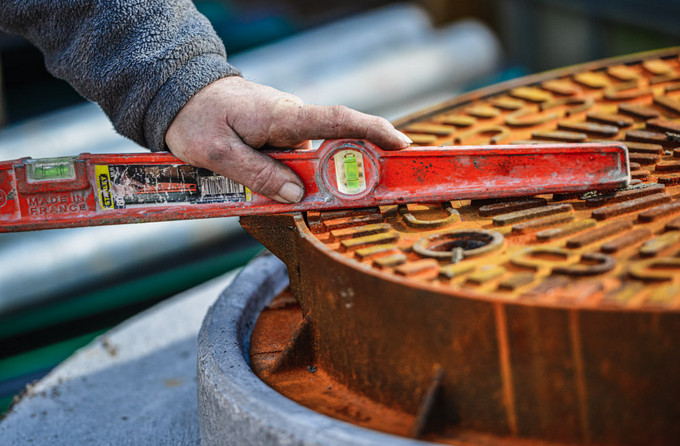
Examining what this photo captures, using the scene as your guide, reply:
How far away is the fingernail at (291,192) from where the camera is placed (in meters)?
1.70

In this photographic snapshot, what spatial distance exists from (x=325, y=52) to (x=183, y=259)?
1929mm

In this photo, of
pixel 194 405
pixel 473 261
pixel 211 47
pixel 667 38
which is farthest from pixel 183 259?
pixel 667 38

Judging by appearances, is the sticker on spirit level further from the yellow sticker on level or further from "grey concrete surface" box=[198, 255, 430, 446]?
"grey concrete surface" box=[198, 255, 430, 446]

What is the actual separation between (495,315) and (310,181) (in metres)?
0.66

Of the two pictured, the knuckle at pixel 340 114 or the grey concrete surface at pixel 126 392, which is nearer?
the knuckle at pixel 340 114

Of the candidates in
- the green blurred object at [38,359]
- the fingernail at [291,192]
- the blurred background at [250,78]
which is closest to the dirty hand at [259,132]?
the fingernail at [291,192]

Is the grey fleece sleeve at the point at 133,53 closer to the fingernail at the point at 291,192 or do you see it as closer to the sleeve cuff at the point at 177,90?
the sleeve cuff at the point at 177,90

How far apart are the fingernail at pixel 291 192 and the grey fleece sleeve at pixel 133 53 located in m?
0.35

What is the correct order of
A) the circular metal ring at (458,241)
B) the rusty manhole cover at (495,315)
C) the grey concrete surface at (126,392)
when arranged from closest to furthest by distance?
1. the rusty manhole cover at (495,315)
2. the circular metal ring at (458,241)
3. the grey concrete surface at (126,392)

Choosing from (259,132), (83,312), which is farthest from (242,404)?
(83,312)

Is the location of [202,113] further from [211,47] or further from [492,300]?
[492,300]

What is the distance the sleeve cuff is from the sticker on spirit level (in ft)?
0.42

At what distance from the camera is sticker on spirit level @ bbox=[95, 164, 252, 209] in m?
1.74

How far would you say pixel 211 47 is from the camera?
6.31 feet
